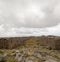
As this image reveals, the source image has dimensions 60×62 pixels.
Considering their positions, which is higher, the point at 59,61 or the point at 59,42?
the point at 59,42

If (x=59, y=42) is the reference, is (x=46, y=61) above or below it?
below

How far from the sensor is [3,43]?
80.7 metres

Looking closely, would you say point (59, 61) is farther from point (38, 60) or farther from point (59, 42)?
point (59, 42)

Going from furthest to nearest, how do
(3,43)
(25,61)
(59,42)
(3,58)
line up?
(3,43)
(59,42)
(3,58)
(25,61)

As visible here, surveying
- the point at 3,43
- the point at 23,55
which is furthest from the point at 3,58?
the point at 3,43

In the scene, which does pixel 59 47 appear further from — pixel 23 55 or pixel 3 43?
pixel 3 43

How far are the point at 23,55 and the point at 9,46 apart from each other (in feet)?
151

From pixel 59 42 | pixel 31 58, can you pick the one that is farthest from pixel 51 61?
pixel 59 42

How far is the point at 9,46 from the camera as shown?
81938 millimetres

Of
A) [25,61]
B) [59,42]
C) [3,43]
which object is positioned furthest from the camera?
[3,43]

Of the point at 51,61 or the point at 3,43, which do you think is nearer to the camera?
the point at 51,61

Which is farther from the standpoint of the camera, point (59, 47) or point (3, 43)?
point (3, 43)

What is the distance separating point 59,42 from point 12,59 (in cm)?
3290

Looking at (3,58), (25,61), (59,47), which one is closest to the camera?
(25,61)
